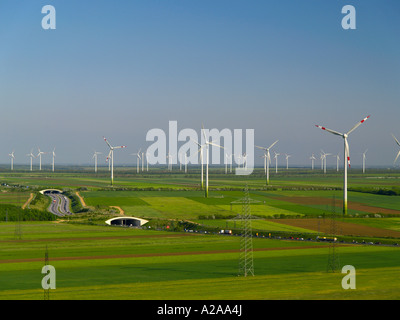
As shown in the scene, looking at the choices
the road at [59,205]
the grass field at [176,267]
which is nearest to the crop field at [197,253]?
the grass field at [176,267]

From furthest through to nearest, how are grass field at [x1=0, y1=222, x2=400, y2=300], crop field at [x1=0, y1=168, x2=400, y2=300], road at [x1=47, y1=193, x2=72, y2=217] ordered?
1. road at [x1=47, y1=193, x2=72, y2=217]
2. crop field at [x1=0, y1=168, x2=400, y2=300]
3. grass field at [x1=0, y1=222, x2=400, y2=300]

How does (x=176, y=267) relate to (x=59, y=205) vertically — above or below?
below

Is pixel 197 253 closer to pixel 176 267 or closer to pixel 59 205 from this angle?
pixel 176 267

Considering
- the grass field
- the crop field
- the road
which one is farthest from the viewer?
the road

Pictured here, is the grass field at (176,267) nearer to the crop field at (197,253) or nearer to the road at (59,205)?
the crop field at (197,253)

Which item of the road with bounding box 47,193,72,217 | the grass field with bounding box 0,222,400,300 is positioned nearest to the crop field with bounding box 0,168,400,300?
the grass field with bounding box 0,222,400,300

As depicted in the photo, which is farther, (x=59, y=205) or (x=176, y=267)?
(x=59, y=205)

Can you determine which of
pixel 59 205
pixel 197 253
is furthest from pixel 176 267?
A: pixel 59 205

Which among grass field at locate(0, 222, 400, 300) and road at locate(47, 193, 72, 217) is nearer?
grass field at locate(0, 222, 400, 300)

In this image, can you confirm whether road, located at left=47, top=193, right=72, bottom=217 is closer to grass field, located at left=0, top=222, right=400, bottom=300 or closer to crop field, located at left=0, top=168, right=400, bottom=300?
crop field, located at left=0, top=168, right=400, bottom=300
